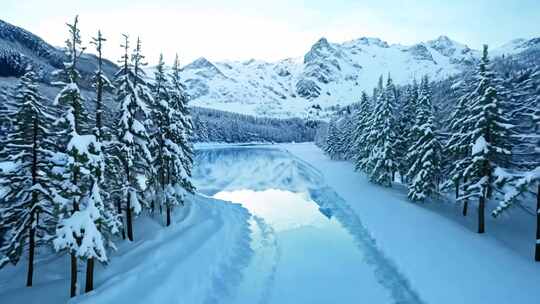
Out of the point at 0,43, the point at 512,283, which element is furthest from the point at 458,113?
the point at 0,43

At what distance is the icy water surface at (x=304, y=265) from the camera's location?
15.5m

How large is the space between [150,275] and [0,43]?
4266cm

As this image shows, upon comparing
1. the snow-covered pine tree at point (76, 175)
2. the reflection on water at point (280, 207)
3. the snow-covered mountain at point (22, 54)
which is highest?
the snow-covered mountain at point (22, 54)

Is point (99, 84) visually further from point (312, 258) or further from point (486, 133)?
point (486, 133)

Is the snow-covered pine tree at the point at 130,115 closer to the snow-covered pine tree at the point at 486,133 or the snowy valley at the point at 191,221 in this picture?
the snowy valley at the point at 191,221

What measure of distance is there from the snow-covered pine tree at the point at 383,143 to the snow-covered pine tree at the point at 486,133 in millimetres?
18255

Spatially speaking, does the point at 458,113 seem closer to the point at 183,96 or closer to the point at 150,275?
the point at 183,96

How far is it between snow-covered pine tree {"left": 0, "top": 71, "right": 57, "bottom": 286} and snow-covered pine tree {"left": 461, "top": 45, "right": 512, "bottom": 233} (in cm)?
2597

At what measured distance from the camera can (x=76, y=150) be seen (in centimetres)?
1305

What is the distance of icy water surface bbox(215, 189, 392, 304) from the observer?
50.8 ft

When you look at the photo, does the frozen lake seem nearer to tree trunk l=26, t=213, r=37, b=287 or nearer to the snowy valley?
the snowy valley

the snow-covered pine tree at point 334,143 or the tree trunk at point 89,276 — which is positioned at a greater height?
the snow-covered pine tree at point 334,143

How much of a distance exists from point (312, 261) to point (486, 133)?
15287 millimetres

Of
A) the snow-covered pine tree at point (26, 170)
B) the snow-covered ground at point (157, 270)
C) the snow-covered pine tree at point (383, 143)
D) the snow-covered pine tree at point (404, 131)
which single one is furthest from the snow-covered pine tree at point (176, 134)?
the snow-covered pine tree at point (404, 131)
